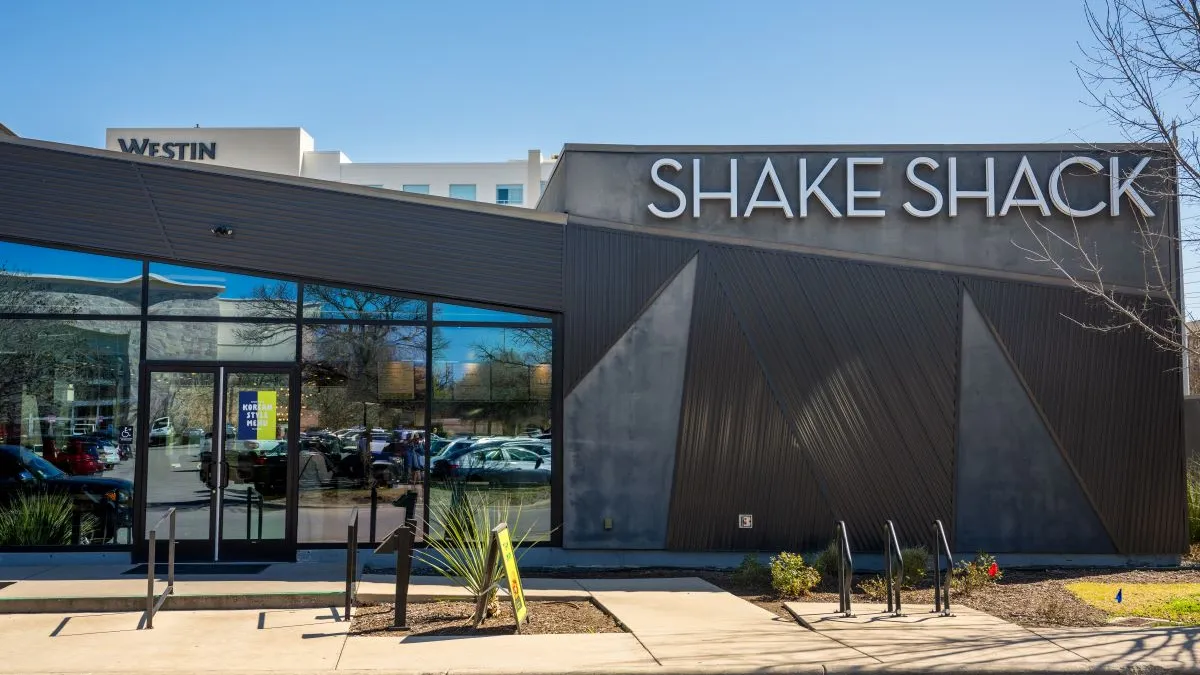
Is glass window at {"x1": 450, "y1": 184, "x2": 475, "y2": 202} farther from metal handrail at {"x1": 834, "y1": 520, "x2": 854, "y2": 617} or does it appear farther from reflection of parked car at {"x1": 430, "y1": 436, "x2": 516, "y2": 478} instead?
metal handrail at {"x1": 834, "y1": 520, "x2": 854, "y2": 617}

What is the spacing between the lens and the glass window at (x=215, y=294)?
14242mm

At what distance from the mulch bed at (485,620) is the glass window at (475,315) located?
15.3ft

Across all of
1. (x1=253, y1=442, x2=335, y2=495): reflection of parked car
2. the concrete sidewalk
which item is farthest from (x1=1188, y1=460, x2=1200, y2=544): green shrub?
(x1=253, y1=442, x2=335, y2=495): reflection of parked car

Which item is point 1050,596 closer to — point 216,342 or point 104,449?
point 216,342

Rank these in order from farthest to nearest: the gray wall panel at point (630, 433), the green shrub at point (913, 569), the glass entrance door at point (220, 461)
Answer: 1. the gray wall panel at point (630, 433)
2. the glass entrance door at point (220, 461)
3. the green shrub at point (913, 569)

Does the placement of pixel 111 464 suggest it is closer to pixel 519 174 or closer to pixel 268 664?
pixel 268 664

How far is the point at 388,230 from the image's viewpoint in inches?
566

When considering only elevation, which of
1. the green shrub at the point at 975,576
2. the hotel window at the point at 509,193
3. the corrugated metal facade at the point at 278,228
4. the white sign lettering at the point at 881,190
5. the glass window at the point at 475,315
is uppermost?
the hotel window at the point at 509,193

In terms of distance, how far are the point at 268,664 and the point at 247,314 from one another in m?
6.84

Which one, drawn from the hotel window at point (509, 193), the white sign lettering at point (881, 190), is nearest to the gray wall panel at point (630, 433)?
the white sign lettering at point (881, 190)

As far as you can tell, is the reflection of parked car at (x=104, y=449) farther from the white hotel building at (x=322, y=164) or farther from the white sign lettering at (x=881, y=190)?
the white hotel building at (x=322, y=164)

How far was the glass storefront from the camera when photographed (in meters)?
13.9

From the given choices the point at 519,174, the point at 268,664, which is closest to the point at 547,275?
the point at 268,664

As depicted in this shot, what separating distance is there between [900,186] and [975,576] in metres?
5.53
